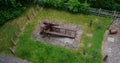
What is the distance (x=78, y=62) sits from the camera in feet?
56.1

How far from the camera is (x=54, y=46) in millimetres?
18422

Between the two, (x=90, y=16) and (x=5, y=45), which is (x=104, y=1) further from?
(x=5, y=45)

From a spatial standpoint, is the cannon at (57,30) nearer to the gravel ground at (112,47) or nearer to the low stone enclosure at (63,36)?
the low stone enclosure at (63,36)

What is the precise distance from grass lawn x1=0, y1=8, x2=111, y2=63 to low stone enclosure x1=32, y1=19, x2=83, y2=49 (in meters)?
0.41

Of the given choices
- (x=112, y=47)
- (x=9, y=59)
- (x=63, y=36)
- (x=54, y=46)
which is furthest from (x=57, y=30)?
(x=112, y=47)

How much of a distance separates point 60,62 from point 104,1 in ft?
25.2

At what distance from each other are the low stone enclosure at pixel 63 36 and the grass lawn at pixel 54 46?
16.1 inches

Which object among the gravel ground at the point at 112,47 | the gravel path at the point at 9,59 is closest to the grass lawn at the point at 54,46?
the gravel path at the point at 9,59

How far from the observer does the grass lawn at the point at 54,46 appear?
1750 centimetres

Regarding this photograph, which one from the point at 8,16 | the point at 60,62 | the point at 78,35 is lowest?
the point at 60,62

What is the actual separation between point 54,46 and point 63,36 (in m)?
1.25

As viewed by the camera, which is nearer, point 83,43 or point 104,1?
point 83,43

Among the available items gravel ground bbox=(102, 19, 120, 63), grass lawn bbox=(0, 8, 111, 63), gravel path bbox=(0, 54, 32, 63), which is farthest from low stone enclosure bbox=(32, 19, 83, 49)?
gravel path bbox=(0, 54, 32, 63)

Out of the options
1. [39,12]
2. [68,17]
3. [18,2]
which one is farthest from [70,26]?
[18,2]
